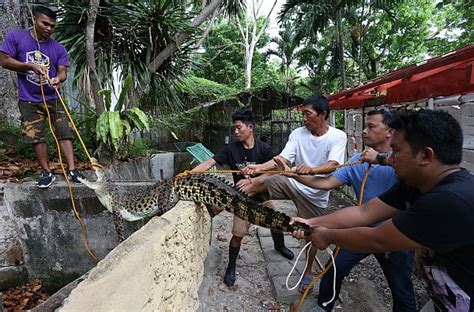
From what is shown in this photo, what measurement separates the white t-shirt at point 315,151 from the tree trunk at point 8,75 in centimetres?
435

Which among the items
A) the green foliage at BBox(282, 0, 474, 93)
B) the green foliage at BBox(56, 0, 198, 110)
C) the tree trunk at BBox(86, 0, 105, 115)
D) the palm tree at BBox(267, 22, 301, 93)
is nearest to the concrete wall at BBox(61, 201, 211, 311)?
the tree trunk at BBox(86, 0, 105, 115)

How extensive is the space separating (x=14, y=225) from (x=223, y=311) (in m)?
2.72

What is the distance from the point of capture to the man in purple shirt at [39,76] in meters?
3.34

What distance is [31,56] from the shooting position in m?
3.48

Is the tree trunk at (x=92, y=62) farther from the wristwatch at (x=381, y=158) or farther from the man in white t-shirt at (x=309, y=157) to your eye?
the wristwatch at (x=381, y=158)

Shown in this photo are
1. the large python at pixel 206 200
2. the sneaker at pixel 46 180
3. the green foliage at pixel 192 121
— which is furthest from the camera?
the green foliage at pixel 192 121

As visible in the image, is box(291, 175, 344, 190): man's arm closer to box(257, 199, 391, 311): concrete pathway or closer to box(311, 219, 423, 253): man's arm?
box(311, 219, 423, 253): man's arm

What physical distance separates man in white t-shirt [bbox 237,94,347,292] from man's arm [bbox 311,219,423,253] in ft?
4.05

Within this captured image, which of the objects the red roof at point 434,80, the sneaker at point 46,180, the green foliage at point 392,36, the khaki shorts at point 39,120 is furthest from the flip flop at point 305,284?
the green foliage at point 392,36

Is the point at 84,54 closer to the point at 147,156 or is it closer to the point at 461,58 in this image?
the point at 147,156

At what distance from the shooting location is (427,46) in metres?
17.1

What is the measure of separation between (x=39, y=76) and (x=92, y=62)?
1.77m

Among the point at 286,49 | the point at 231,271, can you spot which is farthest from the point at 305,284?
the point at 286,49

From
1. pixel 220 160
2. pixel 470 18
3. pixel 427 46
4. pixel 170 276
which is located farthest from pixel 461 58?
pixel 427 46
